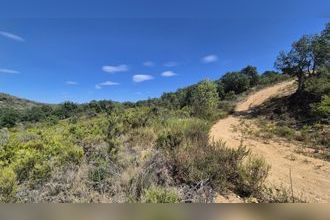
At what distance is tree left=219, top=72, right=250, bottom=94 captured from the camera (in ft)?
97.0

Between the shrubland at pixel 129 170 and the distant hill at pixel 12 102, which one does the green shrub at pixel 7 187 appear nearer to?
the shrubland at pixel 129 170

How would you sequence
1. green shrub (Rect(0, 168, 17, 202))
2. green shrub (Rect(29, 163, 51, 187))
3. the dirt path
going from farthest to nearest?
the dirt path
green shrub (Rect(29, 163, 51, 187))
green shrub (Rect(0, 168, 17, 202))

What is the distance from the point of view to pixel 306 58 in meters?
26.0

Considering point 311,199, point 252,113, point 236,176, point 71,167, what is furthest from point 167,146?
point 252,113

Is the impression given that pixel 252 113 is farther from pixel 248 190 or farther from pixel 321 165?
pixel 248 190

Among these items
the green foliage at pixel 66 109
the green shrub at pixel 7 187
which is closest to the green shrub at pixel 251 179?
the green shrub at pixel 7 187

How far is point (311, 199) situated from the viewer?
520 centimetres

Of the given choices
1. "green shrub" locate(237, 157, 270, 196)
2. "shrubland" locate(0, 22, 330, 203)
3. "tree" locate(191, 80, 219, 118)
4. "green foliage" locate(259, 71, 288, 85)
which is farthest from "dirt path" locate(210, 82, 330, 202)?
"green foliage" locate(259, 71, 288, 85)

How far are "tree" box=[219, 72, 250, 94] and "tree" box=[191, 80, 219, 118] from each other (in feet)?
17.0

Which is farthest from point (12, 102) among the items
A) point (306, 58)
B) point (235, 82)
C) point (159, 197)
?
point (159, 197)

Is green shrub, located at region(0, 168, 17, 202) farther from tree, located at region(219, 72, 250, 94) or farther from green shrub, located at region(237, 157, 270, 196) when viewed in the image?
tree, located at region(219, 72, 250, 94)

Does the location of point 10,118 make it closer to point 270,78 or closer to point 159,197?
point 270,78

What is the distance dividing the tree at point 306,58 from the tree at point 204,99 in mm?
8415

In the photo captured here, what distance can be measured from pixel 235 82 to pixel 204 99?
405 inches
